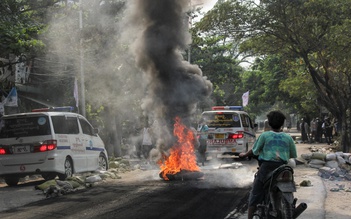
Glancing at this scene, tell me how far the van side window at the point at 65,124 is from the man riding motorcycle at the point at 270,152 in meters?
8.16

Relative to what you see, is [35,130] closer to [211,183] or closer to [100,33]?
[211,183]

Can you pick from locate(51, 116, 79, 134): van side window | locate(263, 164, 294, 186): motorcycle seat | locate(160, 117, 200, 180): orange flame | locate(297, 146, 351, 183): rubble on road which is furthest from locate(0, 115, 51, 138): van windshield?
locate(263, 164, 294, 186): motorcycle seat

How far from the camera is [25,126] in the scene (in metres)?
13.2

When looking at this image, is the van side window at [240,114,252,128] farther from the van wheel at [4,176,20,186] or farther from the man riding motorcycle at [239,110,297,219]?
the man riding motorcycle at [239,110,297,219]

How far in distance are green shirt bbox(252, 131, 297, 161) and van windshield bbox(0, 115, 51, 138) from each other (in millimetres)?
8044

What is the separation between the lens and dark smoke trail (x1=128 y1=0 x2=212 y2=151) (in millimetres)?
13938

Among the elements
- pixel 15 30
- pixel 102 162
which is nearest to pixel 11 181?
pixel 102 162

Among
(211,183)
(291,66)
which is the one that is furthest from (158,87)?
(291,66)

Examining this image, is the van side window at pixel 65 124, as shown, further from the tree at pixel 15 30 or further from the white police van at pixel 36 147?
the tree at pixel 15 30

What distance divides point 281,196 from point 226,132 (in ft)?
43.7

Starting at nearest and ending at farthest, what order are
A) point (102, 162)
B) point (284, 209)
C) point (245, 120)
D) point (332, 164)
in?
point (284, 209) → point (332, 164) → point (102, 162) → point (245, 120)

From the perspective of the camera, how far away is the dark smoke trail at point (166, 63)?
549 inches

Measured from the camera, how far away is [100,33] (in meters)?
22.0

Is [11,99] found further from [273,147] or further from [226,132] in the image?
[273,147]
